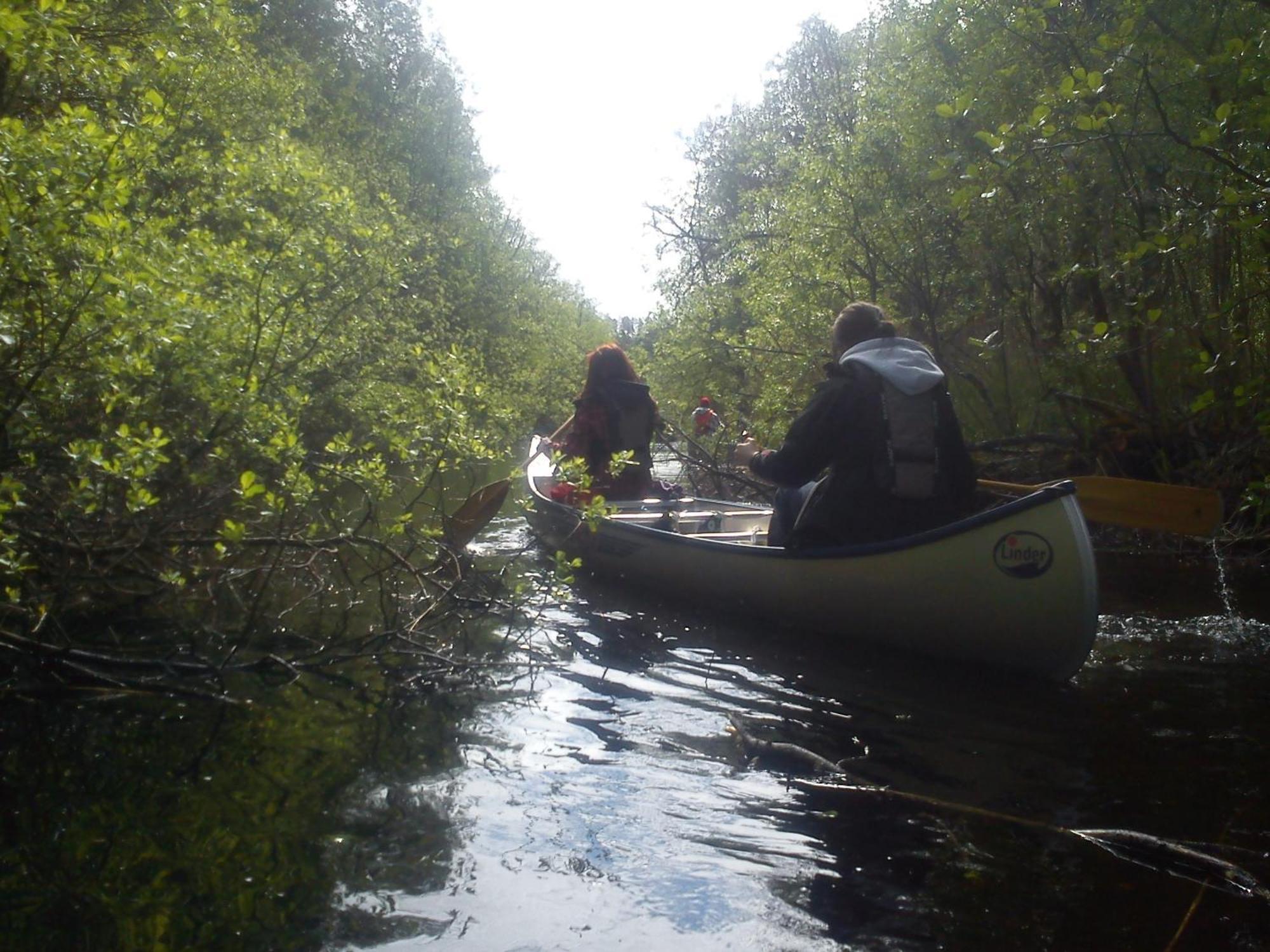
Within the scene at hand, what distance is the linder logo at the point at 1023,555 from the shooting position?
17.6 feet

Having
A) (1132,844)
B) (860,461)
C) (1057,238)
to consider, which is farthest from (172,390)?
(1057,238)

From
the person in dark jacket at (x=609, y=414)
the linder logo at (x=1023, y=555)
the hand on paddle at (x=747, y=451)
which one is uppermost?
the person in dark jacket at (x=609, y=414)

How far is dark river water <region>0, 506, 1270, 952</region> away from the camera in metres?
3.09

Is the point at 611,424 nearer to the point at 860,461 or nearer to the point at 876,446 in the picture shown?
the point at 860,461

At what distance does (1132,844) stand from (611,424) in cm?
655

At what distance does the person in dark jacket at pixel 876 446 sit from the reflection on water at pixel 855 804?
80cm

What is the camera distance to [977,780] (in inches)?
167

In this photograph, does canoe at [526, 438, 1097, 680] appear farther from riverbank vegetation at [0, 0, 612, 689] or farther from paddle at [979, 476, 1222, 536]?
riverbank vegetation at [0, 0, 612, 689]

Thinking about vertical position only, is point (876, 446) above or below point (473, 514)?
above

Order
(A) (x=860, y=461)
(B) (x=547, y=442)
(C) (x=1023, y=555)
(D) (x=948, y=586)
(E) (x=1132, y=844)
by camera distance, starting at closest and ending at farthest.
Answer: (E) (x=1132, y=844) → (C) (x=1023, y=555) → (D) (x=948, y=586) → (A) (x=860, y=461) → (B) (x=547, y=442)

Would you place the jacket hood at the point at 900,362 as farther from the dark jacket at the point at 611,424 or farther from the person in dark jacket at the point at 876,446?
the dark jacket at the point at 611,424

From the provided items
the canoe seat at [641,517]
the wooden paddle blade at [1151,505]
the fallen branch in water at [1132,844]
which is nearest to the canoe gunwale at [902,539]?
the wooden paddle blade at [1151,505]

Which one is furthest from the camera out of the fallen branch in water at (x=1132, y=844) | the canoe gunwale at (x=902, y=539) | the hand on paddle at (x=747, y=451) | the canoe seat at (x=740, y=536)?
the canoe seat at (x=740, y=536)

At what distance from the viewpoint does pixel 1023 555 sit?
5402 millimetres
